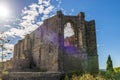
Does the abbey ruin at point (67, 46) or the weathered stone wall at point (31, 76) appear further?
the abbey ruin at point (67, 46)

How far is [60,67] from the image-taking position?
31.5m

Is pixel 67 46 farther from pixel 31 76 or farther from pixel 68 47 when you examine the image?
pixel 31 76

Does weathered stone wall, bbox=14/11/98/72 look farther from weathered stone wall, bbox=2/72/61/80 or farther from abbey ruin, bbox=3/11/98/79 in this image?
weathered stone wall, bbox=2/72/61/80

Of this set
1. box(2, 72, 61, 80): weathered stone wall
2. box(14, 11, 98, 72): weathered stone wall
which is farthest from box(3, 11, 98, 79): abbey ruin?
box(2, 72, 61, 80): weathered stone wall

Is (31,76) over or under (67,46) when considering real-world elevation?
under

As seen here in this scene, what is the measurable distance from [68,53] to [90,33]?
17.4 ft

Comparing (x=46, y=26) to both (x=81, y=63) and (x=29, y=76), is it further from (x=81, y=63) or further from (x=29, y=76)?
(x=29, y=76)

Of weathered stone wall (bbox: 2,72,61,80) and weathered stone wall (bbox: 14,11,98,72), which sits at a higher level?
weathered stone wall (bbox: 14,11,98,72)

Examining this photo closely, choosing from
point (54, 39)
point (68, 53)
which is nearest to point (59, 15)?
point (54, 39)

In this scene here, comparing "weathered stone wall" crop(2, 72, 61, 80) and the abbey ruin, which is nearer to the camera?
"weathered stone wall" crop(2, 72, 61, 80)

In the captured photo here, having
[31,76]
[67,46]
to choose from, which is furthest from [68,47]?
[31,76]

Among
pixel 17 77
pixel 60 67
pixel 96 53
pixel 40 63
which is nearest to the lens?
pixel 17 77

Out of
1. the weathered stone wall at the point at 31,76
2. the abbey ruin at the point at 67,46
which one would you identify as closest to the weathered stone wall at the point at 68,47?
the abbey ruin at the point at 67,46

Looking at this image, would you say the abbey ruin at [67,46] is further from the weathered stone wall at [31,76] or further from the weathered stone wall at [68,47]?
the weathered stone wall at [31,76]
